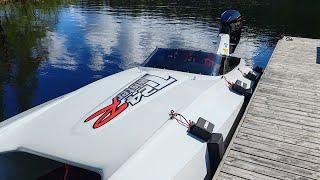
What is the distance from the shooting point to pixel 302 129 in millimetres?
8312

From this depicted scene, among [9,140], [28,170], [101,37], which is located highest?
[9,140]

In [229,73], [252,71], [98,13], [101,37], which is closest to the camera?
[229,73]

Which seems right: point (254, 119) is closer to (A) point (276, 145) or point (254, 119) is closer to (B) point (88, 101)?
(A) point (276, 145)

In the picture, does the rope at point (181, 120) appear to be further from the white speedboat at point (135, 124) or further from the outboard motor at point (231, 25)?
the outboard motor at point (231, 25)

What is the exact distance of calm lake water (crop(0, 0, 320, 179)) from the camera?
61.1ft

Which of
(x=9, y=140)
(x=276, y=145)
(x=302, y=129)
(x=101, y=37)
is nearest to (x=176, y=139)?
(x=276, y=145)

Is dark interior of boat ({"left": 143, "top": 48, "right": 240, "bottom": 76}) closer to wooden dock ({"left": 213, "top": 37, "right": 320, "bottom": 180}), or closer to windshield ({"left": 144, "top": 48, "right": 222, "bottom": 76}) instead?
windshield ({"left": 144, "top": 48, "right": 222, "bottom": 76})

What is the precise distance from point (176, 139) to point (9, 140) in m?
2.83

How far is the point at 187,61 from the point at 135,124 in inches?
138

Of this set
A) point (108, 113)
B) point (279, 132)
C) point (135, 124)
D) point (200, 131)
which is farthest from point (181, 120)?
point (279, 132)

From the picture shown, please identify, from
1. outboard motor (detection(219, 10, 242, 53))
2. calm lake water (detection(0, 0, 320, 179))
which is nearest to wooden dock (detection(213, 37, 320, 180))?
outboard motor (detection(219, 10, 242, 53))

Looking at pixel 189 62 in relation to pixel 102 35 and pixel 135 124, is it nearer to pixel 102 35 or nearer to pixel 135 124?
pixel 135 124

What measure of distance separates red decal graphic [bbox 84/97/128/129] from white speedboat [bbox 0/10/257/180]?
0.6 inches

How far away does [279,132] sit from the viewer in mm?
8133
